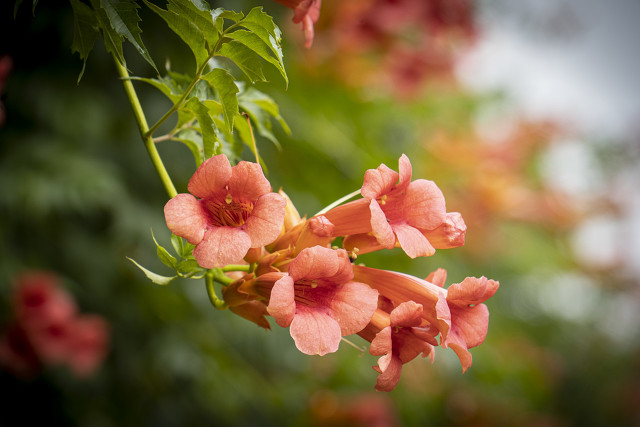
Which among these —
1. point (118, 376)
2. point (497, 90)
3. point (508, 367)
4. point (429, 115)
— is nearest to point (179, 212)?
point (118, 376)

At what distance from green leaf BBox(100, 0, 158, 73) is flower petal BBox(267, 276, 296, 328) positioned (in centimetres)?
38

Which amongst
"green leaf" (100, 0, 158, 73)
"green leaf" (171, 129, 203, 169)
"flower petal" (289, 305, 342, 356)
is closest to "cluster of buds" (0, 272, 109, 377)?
"green leaf" (171, 129, 203, 169)

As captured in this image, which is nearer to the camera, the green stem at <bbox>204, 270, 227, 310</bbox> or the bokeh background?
the green stem at <bbox>204, 270, 227, 310</bbox>

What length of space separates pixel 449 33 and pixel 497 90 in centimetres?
320

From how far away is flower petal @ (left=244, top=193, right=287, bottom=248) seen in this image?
726 mm

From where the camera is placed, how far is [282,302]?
26.8 inches

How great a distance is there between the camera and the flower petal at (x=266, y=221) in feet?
2.38

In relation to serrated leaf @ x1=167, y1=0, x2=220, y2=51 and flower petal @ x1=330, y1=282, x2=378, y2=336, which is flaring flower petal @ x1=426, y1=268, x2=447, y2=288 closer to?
flower petal @ x1=330, y1=282, x2=378, y2=336

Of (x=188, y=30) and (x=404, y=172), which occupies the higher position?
(x=188, y=30)

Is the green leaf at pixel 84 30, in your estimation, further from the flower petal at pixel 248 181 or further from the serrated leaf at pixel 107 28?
the flower petal at pixel 248 181

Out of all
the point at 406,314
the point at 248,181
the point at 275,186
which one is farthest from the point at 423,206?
the point at 275,186

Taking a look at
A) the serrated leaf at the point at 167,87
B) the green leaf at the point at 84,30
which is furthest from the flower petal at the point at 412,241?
the green leaf at the point at 84,30

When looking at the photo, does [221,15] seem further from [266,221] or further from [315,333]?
[315,333]

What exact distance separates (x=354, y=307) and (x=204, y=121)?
37 cm
